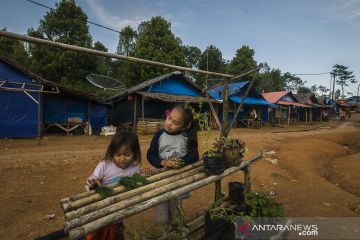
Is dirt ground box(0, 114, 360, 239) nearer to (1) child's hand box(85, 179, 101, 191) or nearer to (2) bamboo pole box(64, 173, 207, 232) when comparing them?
(2) bamboo pole box(64, 173, 207, 232)

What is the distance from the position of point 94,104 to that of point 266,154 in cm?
1241

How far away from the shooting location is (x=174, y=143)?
3.31 metres

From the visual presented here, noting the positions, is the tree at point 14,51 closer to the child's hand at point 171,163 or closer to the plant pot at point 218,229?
the child's hand at point 171,163

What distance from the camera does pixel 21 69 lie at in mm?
13875

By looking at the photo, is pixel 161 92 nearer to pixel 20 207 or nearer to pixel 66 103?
pixel 66 103

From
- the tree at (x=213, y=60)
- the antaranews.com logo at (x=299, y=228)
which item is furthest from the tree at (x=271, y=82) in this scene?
the antaranews.com logo at (x=299, y=228)

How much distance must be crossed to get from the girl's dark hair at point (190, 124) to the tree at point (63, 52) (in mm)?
23741

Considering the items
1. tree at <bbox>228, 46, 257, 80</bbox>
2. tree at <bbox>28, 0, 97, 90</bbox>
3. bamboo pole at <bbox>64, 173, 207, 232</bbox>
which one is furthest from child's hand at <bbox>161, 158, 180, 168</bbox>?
tree at <bbox>228, 46, 257, 80</bbox>

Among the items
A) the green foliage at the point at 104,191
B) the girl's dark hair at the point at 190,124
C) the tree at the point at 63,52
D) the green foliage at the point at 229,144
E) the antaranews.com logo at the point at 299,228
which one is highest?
the tree at the point at 63,52

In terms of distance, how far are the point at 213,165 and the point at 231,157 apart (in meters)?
0.42

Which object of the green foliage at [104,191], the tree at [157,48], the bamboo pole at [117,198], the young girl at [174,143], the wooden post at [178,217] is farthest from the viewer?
the tree at [157,48]

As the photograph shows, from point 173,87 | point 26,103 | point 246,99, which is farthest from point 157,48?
point 26,103

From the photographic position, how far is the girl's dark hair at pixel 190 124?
3.15 m

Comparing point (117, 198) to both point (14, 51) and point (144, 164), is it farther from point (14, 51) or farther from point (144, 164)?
point (14, 51)
